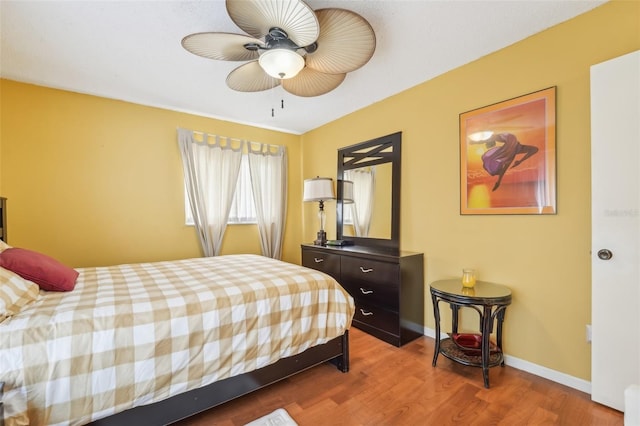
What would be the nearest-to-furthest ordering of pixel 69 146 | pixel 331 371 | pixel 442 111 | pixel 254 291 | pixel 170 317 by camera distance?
pixel 170 317 → pixel 254 291 → pixel 331 371 → pixel 442 111 → pixel 69 146

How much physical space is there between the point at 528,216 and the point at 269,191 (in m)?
3.01

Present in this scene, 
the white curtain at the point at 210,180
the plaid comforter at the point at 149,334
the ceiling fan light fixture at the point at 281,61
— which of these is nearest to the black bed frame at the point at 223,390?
the plaid comforter at the point at 149,334

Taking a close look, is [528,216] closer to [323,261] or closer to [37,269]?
[323,261]

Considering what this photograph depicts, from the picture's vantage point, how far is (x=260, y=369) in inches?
66.6

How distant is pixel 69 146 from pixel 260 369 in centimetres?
290

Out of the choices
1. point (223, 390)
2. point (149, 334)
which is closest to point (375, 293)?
point (223, 390)

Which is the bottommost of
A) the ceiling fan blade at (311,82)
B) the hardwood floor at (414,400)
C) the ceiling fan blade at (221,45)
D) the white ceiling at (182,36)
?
the hardwood floor at (414,400)

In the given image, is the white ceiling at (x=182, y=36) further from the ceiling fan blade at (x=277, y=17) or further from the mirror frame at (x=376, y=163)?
the mirror frame at (x=376, y=163)

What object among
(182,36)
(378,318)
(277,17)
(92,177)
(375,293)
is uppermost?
(182,36)

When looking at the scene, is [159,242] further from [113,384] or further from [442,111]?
[442,111]

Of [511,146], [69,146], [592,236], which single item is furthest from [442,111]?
[69,146]

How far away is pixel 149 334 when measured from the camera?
1.33m

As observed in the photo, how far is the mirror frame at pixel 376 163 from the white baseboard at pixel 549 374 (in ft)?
4.20

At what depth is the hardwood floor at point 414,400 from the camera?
1.59 metres
